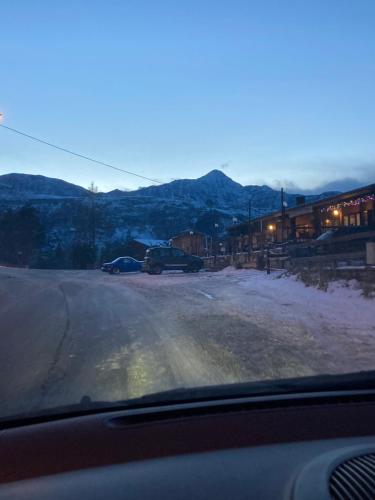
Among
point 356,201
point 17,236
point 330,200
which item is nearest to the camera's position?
point 356,201

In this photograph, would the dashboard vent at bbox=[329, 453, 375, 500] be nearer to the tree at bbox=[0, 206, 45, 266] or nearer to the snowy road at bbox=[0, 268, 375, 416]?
the snowy road at bbox=[0, 268, 375, 416]

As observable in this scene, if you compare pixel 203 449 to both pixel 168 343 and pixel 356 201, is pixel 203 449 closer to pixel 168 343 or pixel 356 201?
pixel 168 343

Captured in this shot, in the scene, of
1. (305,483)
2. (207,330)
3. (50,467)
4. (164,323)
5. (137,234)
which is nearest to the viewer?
(305,483)

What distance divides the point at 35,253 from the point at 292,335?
7877 cm

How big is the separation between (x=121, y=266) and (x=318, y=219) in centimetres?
1506

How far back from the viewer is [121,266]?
143 feet

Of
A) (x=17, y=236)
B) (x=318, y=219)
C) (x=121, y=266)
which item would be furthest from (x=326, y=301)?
(x=17, y=236)

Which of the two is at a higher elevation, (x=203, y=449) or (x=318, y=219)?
(x=318, y=219)

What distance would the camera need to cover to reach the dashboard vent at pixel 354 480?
1692mm

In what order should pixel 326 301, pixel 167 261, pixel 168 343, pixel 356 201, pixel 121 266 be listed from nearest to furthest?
pixel 168 343 < pixel 326 301 < pixel 356 201 < pixel 167 261 < pixel 121 266

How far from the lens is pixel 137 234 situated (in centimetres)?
13088

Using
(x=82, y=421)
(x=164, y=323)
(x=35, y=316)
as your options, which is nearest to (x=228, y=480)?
(x=82, y=421)

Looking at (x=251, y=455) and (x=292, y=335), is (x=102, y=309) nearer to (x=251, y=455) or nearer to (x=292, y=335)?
(x=292, y=335)

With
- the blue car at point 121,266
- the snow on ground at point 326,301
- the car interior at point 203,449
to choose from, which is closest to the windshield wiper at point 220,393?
the car interior at point 203,449
